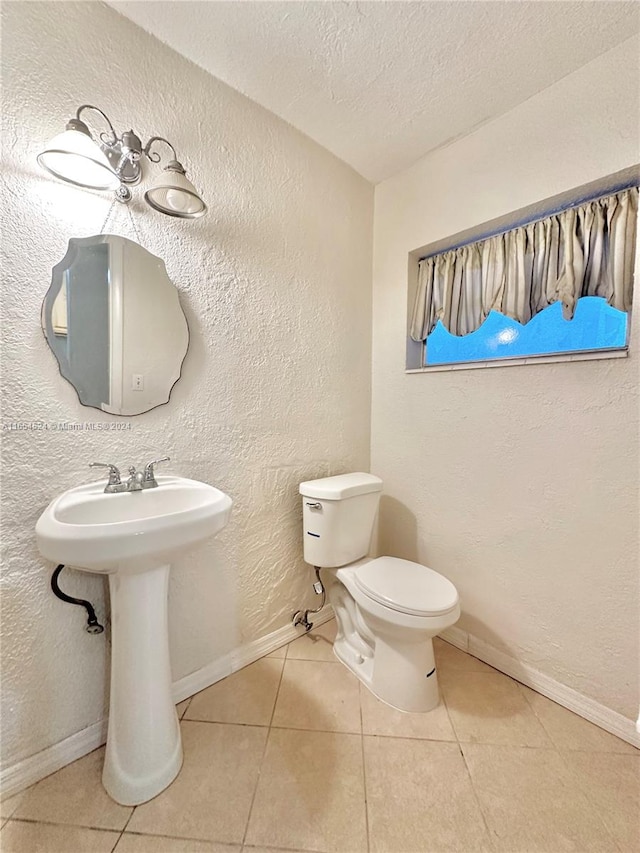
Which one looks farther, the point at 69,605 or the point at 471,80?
the point at 471,80

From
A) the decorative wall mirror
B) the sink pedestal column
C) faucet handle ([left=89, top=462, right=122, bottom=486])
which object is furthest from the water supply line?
the decorative wall mirror

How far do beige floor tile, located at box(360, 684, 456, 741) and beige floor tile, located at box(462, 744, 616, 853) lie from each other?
0.29ft

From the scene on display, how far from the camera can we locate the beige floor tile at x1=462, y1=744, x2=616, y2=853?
2.79ft

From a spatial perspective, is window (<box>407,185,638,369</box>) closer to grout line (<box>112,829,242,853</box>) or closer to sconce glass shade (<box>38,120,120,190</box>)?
sconce glass shade (<box>38,120,120,190</box>)

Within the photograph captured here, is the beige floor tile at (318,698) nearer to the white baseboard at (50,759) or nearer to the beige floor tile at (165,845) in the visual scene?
the beige floor tile at (165,845)

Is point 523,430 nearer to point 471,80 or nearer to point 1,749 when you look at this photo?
point 471,80

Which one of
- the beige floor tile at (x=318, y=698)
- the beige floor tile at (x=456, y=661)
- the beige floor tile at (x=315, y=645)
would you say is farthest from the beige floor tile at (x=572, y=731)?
the beige floor tile at (x=315, y=645)

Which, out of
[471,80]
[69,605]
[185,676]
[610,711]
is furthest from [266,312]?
[610,711]

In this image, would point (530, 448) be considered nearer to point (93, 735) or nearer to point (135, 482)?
point (135, 482)

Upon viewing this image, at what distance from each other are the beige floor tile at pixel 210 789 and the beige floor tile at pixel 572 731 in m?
0.99

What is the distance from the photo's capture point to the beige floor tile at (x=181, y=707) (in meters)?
1.21

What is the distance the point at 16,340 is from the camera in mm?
924

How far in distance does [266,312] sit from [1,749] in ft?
5.31

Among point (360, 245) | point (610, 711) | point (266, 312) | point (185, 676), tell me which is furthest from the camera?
point (360, 245)
